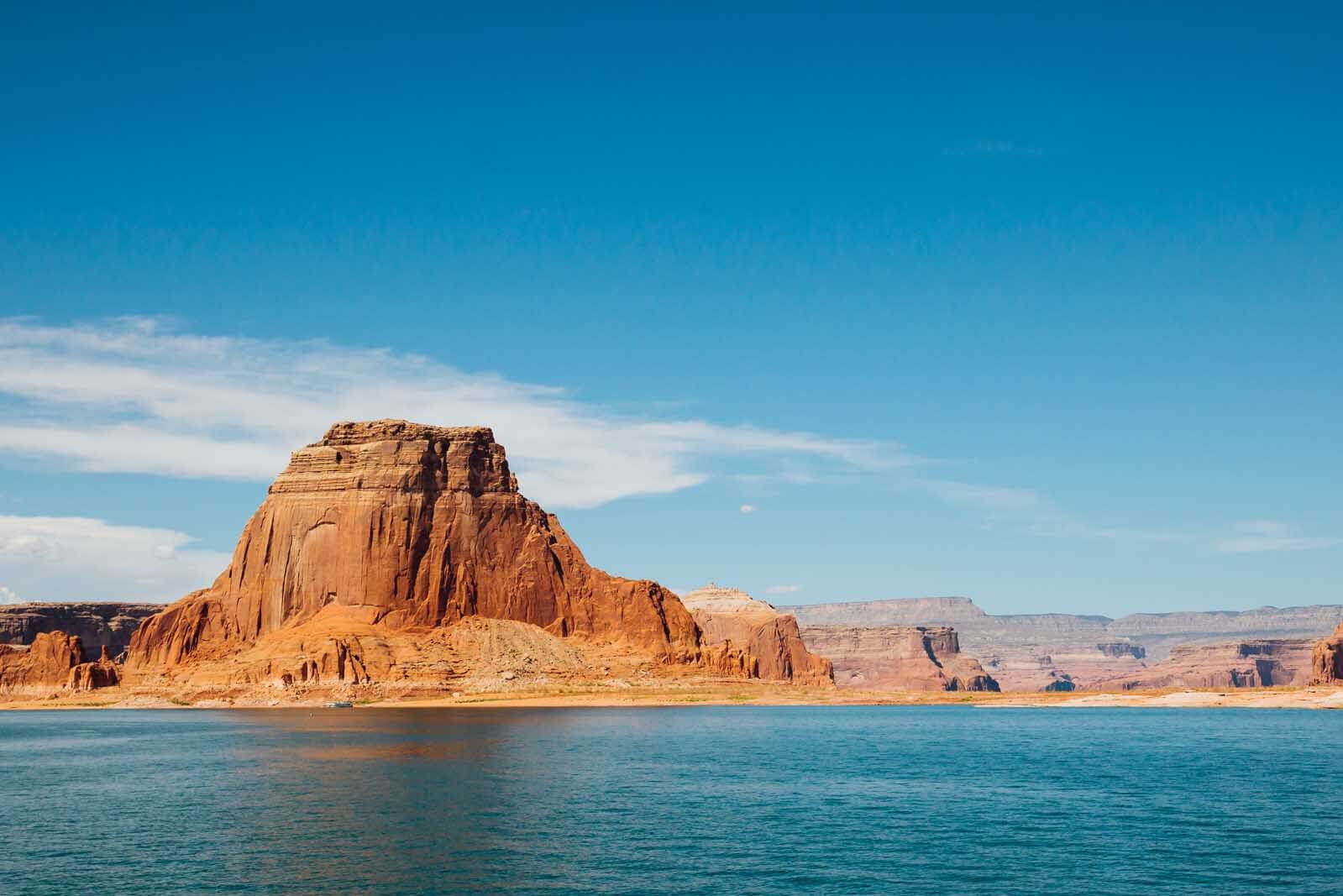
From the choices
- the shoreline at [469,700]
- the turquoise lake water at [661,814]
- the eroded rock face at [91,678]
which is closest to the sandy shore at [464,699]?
the shoreline at [469,700]

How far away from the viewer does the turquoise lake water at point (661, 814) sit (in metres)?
50.1

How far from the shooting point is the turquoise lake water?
5009 cm

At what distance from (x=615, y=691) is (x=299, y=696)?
42007 mm

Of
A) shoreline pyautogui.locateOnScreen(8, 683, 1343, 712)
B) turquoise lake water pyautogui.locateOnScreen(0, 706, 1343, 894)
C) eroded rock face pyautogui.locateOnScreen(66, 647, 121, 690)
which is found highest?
eroded rock face pyautogui.locateOnScreen(66, 647, 121, 690)

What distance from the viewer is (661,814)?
66250 millimetres

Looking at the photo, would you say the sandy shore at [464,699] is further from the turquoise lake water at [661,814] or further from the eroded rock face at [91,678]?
the turquoise lake water at [661,814]

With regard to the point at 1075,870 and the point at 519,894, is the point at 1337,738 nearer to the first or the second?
the point at 1075,870

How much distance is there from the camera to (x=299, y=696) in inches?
6649

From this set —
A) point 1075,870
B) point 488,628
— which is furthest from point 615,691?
point 1075,870

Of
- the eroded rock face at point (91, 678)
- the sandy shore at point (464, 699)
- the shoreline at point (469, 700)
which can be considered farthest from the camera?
the eroded rock face at point (91, 678)

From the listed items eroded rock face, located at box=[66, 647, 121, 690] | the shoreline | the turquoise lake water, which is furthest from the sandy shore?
the turquoise lake water

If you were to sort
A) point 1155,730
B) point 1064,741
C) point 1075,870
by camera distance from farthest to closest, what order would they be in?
point 1155,730
point 1064,741
point 1075,870

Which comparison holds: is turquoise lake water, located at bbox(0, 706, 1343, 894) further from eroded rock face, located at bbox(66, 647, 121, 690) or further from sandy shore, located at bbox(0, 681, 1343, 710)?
eroded rock face, located at bbox(66, 647, 121, 690)

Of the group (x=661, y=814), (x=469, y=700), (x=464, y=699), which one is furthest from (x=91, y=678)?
(x=661, y=814)
